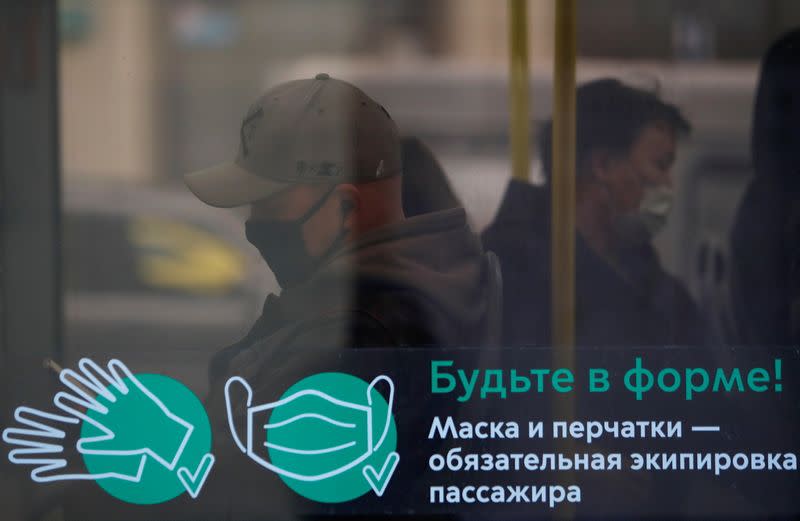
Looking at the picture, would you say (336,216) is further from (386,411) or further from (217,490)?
(217,490)

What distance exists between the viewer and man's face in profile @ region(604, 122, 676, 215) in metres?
2.66

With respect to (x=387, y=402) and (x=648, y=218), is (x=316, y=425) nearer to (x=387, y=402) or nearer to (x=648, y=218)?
(x=387, y=402)

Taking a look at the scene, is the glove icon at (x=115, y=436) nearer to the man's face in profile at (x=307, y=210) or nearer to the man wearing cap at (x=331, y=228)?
the man wearing cap at (x=331, y=228)

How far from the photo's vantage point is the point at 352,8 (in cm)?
276

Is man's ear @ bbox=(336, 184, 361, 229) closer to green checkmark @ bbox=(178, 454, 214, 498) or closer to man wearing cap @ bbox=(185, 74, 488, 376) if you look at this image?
man wearing cap @ bbox=(185, 74, 488, 376)

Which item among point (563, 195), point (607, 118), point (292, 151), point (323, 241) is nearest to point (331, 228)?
point (323, 241)

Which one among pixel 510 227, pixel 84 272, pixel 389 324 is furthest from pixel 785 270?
pixel 84 272

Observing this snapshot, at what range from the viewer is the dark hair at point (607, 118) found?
8.57ft

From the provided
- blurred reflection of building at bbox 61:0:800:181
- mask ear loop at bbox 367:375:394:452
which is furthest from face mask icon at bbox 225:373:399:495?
blurred reflection of building at bbox 61:0:800:181

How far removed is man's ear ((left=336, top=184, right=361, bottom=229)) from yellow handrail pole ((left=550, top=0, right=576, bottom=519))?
0.40 m

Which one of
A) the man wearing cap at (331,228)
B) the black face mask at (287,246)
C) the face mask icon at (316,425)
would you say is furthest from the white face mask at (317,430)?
the black face mask at (287,246)

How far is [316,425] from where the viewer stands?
2.50 metres

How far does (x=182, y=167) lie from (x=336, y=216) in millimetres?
363

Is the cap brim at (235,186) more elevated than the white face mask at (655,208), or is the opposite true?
the cap brim at (235,186)
